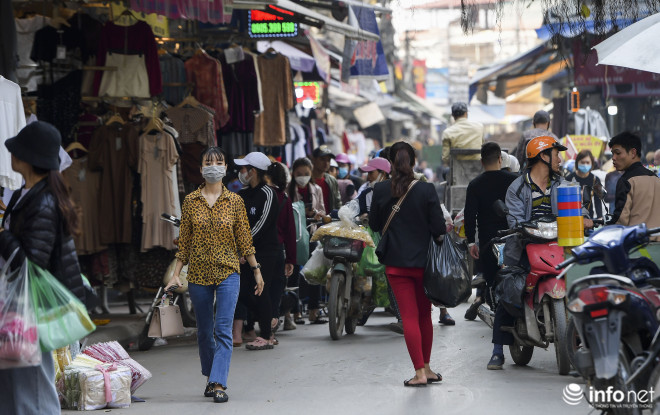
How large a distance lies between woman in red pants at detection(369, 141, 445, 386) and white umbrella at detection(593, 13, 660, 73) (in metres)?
1.81

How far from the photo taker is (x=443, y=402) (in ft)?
25.4

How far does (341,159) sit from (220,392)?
11.7 m

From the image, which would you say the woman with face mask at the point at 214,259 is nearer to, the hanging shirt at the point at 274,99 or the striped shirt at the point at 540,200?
the striped shirt at the point at 540,200

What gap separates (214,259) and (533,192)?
295 cm

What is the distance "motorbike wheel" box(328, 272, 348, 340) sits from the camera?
11.3 m

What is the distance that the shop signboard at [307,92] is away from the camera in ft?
64.6

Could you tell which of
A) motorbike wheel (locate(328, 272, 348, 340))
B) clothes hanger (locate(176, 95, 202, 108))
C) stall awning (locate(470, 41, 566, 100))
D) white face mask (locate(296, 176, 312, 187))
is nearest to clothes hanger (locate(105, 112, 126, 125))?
clothes hanger (locate(176, 95, 202, 108))

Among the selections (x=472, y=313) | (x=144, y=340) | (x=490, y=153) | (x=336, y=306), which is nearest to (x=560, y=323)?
(x=490, y=153)

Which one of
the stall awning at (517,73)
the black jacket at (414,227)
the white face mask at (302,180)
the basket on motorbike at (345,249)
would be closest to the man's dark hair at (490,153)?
the basket on motorbike at (345,249)

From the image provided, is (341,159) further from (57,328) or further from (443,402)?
(57,328)

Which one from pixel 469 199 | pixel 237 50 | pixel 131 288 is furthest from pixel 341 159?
pixel 469 199

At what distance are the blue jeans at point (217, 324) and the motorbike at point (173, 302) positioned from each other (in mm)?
2180

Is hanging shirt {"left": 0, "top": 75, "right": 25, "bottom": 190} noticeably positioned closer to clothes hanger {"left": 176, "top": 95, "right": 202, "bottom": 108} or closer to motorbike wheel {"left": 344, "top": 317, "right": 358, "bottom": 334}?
clothes hanger {"left": 176, "top": 95, "right": 202, "bottom": 108}

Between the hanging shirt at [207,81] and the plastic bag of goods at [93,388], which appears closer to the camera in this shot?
the plastic bag of goods at [93,388]
